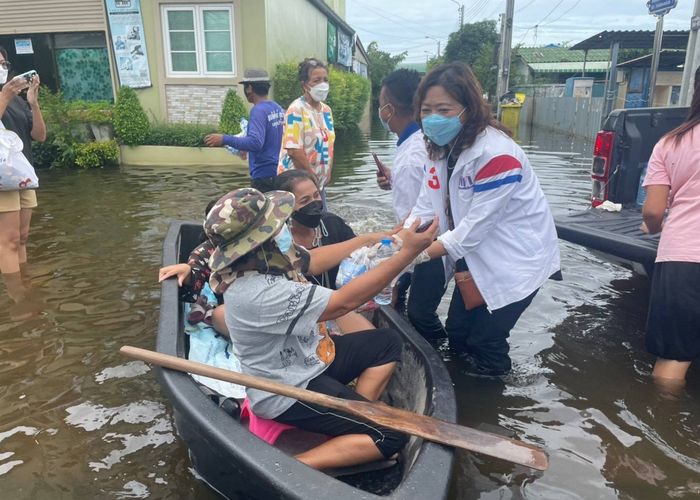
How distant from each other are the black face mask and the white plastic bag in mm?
2615

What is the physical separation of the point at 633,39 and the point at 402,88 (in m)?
17.0

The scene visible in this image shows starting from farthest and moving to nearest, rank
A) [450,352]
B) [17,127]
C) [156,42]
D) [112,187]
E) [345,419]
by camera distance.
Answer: [156,42] < [112,187] < [17,127] < [450,352] < [345,419]

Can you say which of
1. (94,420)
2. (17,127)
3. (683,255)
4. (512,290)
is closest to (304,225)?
(512,290)

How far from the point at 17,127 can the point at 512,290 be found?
4339mm

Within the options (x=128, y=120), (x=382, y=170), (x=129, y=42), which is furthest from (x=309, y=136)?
(x=129, y=42)

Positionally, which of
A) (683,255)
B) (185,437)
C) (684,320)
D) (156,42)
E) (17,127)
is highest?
(156,42)

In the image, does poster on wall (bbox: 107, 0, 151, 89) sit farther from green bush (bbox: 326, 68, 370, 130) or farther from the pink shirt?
the pink shirt

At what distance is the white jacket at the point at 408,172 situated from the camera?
371 centimetres

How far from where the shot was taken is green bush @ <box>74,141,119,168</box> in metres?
12.2

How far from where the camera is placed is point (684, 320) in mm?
2996

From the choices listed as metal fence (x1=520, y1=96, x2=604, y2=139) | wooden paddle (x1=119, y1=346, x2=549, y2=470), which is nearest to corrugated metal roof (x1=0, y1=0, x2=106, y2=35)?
wooden paddle (x1=119, y1=346, x2=549, y2=470)

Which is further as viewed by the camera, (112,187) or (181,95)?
(181,95)

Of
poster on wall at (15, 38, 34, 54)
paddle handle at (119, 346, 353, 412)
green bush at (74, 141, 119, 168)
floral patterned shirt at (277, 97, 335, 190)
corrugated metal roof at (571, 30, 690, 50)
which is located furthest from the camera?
corrugated metal roof at (571, 30, 690, 50)

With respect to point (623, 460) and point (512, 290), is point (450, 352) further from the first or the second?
point (623, 460)
